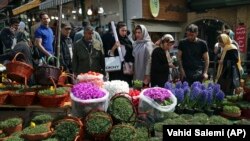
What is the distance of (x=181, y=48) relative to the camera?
5.84 meters

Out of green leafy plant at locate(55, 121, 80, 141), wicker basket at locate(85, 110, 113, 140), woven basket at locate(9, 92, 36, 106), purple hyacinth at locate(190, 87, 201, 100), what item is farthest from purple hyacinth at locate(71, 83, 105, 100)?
purple hyacinth at locate(190, 87, 201, 100)

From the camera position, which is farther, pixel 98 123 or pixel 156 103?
pixel 156 103

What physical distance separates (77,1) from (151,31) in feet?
9.87

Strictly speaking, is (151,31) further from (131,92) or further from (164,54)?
(131,92)

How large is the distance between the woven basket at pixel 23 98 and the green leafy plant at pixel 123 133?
133 centimetres

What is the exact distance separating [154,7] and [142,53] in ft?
21.8

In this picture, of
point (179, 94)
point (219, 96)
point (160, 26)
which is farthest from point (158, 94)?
point (160, 26)

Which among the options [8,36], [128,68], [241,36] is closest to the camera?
[128,68]

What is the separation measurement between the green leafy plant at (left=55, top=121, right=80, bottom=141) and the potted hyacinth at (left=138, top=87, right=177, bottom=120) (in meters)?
0.85

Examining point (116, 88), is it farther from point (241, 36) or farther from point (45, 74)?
point (241, 36)

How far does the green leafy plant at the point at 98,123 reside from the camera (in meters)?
3.28

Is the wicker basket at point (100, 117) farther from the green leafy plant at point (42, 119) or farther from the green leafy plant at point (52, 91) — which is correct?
the green leafy plant at point (52, 91)

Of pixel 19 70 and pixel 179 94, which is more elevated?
pixel 19 70

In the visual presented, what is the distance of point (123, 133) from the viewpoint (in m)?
3.21
